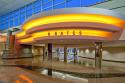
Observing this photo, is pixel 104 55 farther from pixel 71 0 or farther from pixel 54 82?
pixel 54 82

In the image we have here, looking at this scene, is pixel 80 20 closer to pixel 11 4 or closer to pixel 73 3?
pixel 73 3

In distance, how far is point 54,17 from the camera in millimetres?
15211

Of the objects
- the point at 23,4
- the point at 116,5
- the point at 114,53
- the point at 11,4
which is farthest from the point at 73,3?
the point at 11,4

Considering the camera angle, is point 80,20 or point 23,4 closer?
point 80,20

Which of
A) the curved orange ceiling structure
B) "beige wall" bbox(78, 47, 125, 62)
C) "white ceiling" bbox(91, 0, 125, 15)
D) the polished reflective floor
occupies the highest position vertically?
"white ceiling" bbox(91, 0, 125, 15)

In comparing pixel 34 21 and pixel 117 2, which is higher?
pixel 117 2

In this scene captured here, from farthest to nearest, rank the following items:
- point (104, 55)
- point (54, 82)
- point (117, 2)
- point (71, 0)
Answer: point (104, 55) → point (71, 0) → point (117, 2) → point (54, 82)

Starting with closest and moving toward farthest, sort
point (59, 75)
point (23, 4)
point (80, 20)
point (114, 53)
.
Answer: point (59, 75) → point (80, 20) → point (114, 53) → point (23, 4)

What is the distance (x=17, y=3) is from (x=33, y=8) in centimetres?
363

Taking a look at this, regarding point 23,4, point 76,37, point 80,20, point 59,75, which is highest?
point 23,4

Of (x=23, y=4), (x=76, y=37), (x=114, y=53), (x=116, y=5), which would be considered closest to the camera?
(x=76, y=37)

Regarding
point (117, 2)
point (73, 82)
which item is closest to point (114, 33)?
point (117, 2)

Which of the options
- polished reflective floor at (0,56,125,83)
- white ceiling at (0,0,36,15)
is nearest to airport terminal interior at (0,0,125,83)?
polished reflective floor at (0,56,125,83)

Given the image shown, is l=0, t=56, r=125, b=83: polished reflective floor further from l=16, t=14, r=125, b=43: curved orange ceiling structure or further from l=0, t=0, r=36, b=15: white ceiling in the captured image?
l=0, t=0, r=36, b=15: white ceiling
